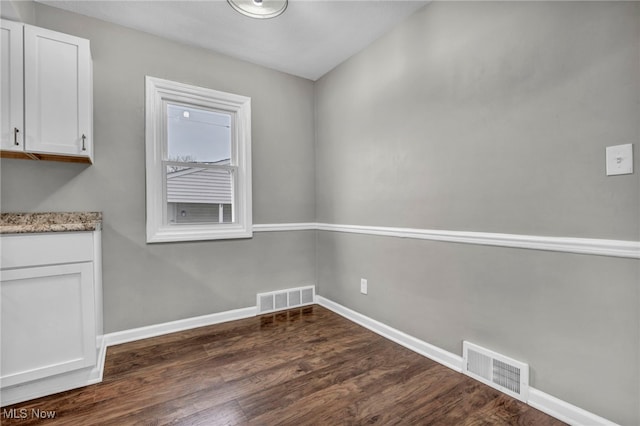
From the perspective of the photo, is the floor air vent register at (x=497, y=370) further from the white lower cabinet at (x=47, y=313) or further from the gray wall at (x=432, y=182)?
the white lower cabinet at (x=47, y=313)

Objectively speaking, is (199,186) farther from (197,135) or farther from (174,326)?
(174,326)

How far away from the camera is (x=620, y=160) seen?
50.4 inches

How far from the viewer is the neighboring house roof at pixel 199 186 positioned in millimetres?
2642

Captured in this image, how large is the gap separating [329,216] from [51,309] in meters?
2.27

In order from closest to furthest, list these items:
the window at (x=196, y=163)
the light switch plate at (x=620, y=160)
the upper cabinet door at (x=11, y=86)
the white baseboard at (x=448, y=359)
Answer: the light switch plate at (x=620, y=160), the white baseboard at (x=448, y=359), the upper cabinet door at (x=11, y=86), the window at (x=196, y=163)

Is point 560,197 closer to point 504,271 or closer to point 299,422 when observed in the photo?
point 504,271

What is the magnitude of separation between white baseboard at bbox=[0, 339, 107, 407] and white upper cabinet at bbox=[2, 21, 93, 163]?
1357 millimetres

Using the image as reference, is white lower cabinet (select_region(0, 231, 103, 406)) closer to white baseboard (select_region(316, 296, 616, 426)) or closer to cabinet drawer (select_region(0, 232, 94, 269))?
cabinet drawer (select_region(0, 232, 94, 269))

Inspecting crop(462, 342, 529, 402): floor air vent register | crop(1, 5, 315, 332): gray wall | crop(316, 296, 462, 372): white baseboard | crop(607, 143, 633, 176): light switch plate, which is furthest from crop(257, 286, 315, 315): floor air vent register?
crop(607, 143, 633, 176): light switch plate

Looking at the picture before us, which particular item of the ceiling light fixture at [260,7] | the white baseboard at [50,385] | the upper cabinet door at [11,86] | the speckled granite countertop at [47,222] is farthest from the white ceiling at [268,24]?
the white baseboard at [50,385]

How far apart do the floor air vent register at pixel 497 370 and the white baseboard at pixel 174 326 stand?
6.31 ft

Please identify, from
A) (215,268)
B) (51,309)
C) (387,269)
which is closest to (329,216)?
(387,269)

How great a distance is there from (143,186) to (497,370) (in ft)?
9.35

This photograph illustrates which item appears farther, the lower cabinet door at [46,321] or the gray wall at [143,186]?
the gray wall at [143,186]
